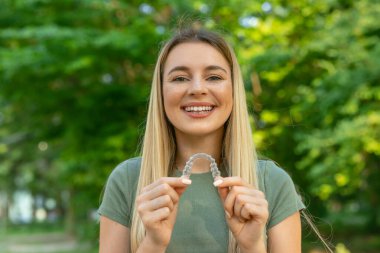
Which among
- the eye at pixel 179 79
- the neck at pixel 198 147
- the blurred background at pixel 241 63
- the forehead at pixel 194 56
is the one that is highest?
the blurred background at pixel 241 63

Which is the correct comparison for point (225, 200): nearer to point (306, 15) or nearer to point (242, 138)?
point (242, 138)

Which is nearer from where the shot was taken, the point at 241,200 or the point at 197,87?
the point at 241,200

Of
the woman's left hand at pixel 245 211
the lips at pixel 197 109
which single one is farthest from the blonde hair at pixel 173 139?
Answer: the woman's left hand at pixel 245 211

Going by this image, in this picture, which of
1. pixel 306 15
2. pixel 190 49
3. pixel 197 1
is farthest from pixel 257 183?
pixel 306 15

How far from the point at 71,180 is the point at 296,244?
1112 cm

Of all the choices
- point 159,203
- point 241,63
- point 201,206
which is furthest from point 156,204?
point 241,63

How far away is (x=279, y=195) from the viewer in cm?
190

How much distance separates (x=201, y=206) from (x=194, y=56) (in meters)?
0.49

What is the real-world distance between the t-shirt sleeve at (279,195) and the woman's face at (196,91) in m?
0.25

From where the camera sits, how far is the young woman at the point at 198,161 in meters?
1.84

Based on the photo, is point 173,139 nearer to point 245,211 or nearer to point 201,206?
point 201,206

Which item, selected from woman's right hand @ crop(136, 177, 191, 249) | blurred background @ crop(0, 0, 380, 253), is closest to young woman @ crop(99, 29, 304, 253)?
woman's right hand @ crop(136, 177, 191, 249)

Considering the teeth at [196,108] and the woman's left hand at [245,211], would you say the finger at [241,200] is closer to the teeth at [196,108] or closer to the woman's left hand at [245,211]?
the woman's left hand at [245,211]

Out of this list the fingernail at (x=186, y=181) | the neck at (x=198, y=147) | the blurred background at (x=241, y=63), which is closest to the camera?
the fingernail at (x=186, y=181)
